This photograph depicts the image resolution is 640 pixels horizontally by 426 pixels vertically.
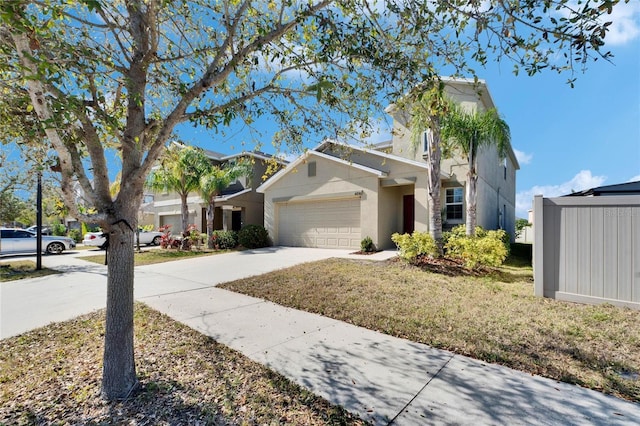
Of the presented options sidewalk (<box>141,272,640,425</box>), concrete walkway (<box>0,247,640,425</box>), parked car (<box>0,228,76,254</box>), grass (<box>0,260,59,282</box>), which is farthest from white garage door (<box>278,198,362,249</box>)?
parked car (<box>0,228,76,254</box>)

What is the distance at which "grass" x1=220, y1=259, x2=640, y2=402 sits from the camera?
3.51 meters

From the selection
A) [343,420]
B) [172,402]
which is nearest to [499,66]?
[343,420]

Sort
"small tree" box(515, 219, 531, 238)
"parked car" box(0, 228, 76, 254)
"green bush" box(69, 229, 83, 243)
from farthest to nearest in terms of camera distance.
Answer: "small tree" box(515, 219, 531, 238), "green bush" box(69, 229, 83, 243), "parked car" box(0, 228, 76, 254)

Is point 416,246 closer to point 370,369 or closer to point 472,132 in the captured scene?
point 472,132

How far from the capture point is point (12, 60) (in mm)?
3004

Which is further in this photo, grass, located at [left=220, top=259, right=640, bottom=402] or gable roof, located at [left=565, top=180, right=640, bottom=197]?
gable roof, located at [left=565, top=180, right=640, bottom=197]

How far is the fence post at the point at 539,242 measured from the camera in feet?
20.0

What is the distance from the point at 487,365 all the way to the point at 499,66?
3395 mm

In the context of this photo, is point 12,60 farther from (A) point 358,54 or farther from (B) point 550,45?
(B) point 550,45

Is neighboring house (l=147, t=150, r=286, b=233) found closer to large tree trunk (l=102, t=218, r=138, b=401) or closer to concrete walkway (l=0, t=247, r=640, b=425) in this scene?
concrete walkway (l=0, t=247, r=640, b=425)

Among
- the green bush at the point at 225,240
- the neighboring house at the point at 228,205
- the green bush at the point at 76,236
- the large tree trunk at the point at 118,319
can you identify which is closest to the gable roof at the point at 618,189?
the large tree trunk at the point at 118,319

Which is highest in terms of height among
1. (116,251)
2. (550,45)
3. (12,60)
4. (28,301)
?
(550,45)

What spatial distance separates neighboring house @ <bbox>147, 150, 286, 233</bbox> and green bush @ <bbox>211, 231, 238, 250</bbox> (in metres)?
2.88

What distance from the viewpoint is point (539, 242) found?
20.1ft
